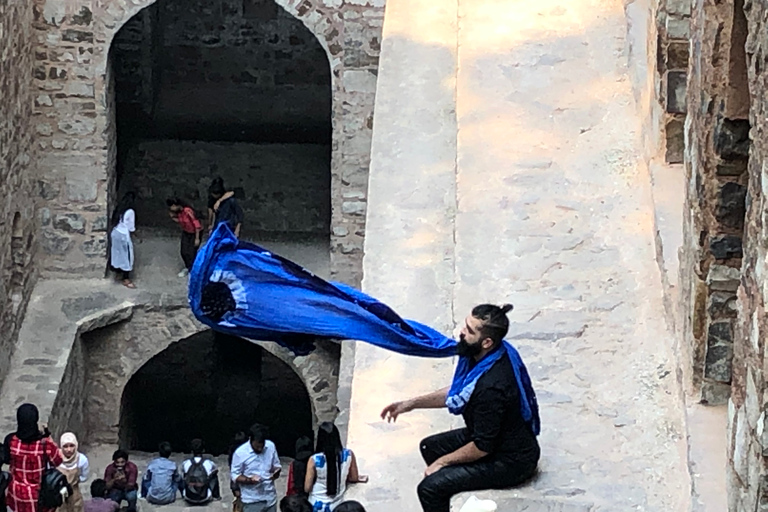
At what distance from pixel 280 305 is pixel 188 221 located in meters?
7.76

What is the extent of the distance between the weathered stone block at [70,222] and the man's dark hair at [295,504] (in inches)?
261

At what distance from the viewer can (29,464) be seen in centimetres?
820

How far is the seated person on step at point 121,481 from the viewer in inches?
409

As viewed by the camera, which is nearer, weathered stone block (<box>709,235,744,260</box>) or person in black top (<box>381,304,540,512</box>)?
person in black top (<box>381,304,540,512</box>)

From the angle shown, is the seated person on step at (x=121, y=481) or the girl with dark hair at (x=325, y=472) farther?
the seated person on step at (x=121, y=481)

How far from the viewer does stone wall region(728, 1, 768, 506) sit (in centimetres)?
376

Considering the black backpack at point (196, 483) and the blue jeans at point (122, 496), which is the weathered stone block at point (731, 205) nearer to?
the blue jeans at point (122, 496)

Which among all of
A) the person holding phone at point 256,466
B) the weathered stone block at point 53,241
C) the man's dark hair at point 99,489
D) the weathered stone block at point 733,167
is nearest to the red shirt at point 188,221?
the weathered stone block at point 53,241

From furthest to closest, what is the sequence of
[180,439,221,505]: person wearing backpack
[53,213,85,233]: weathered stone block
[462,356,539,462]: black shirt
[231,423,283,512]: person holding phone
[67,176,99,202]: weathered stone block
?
1. [53,213,85,233]: weathered stone block
2. [67,176,99,202]: weathered stone block
3. [180,439,221,505]: person wearing backpack
4. [231,423,283,512]: person holding phone
5. [462,356,539,462]: black shirt

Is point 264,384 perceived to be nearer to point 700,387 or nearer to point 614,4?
point 614,4

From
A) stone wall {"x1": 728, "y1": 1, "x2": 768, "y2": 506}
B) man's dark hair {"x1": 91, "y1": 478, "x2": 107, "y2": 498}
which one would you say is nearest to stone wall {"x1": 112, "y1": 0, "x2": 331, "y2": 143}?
man's dark hair {"x1": 91, "y1": 478, "x2": 107, "y2": 498}

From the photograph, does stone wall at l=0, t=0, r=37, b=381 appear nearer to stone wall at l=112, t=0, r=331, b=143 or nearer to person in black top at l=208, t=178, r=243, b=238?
person in black top at l=208, t=178, r=243, b=238

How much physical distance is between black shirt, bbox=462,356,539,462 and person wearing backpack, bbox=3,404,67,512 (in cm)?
372

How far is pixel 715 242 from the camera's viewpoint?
4.98 m
